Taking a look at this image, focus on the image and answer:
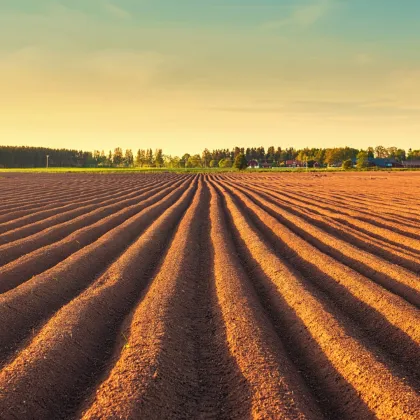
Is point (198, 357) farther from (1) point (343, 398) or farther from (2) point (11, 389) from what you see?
(2) point (11, 389)

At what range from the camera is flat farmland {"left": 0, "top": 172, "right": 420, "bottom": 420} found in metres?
4.25

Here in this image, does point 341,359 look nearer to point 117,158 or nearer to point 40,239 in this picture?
point 40,239

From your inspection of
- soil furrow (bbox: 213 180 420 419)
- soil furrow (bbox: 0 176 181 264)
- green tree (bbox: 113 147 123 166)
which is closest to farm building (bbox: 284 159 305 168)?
green tree (bbox: 113 147 123 166)

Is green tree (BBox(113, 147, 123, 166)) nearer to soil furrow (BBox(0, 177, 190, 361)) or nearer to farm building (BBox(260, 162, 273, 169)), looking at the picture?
farm building (BBox(260, 162, 273, 169))

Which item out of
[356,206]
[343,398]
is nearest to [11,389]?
[343,398]

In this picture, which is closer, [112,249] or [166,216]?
[112,249]

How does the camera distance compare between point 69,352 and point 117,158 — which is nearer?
point 69,352

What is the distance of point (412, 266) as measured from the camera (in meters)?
9.39

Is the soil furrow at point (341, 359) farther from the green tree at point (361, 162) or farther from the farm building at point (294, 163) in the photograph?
the farm building at point (294, 163)

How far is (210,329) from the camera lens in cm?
617

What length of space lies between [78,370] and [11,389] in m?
0.85

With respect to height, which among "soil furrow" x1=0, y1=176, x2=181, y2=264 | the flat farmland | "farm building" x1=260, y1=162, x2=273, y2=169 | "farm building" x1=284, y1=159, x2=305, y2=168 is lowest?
"farm building" x1=260, y1=162, x2=273, y2=169

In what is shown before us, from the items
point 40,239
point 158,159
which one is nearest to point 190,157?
point 158,159

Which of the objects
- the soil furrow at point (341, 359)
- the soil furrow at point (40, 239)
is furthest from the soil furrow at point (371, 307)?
the soil furrow at point (40, 239)
